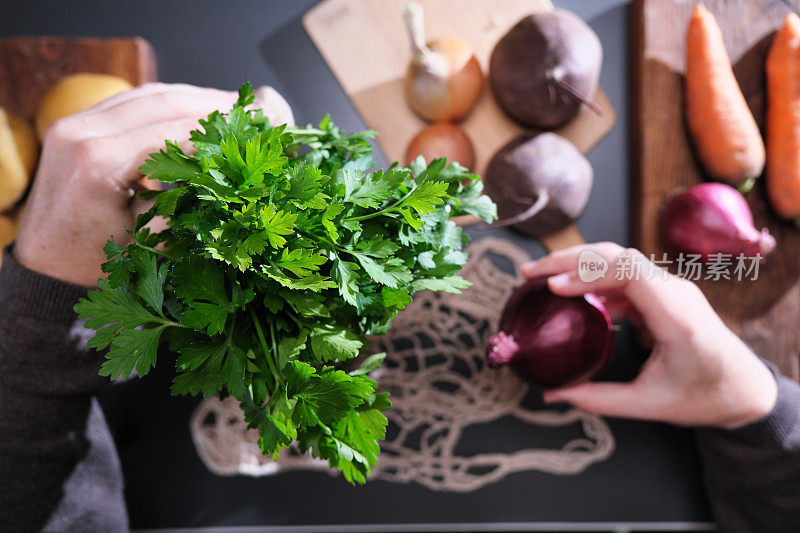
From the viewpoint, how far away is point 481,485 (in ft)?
2.94

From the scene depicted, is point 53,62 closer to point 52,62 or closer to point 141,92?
point 52,62

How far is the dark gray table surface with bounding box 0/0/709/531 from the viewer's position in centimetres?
86

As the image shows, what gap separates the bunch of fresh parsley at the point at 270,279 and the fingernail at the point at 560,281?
27 centimetres

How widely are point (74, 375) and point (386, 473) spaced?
1.65 feet

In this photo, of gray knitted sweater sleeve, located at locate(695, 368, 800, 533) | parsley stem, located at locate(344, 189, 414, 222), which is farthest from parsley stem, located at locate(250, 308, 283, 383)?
gray knitted sweater sleeve, located at locate(695, 368, 800, 533)

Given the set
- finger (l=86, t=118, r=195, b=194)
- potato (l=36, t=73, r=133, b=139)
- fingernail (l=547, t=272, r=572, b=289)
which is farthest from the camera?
potato (l=36, t=73, r=133, b=139)

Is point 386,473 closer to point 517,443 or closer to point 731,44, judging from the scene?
point 517,443

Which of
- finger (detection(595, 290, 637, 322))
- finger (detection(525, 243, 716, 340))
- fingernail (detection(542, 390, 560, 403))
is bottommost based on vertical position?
fingernail (detection(542, 390, 560, 403))

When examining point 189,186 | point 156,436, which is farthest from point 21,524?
point 189,186

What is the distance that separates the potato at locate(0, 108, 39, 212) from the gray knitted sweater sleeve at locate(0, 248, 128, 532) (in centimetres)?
15

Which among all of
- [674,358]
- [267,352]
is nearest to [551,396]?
[674,358]

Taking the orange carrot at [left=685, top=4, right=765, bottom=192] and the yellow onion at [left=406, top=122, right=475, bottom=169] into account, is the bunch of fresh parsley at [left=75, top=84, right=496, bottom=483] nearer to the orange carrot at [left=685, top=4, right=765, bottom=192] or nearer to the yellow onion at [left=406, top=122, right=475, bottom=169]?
the yellow onion at [left=406, top=122, right=475, bottom=169]

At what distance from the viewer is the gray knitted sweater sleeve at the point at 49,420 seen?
64 cm

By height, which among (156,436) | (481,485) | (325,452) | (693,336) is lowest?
(481,485)
